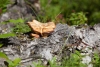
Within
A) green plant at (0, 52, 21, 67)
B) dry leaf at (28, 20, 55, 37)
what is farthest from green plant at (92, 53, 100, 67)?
green plant at (0, 52, 21, 67)

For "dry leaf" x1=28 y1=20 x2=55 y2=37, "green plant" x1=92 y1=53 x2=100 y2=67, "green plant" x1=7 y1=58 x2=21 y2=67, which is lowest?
"green plant" x1=92 y1=53 x2=100 y2=67

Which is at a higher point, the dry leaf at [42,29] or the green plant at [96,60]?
the dry leaf at [42,29]

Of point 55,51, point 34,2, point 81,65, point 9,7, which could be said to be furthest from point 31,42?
point 34,2

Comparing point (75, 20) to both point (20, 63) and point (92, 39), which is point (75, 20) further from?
point (20, 63)

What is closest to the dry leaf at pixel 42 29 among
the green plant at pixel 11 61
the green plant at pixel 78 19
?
the green plant at pixel 11 61

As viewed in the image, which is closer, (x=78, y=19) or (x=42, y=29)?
(x=42, y=29)

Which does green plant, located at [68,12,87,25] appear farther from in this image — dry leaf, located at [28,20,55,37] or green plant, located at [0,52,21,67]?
green plant, located at [0,52,21,67]

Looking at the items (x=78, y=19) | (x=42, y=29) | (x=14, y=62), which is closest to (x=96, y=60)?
(x=42, y=29)

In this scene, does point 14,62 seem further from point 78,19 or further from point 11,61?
point 78,19

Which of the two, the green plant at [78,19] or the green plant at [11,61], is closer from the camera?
the green plant at [11,61]

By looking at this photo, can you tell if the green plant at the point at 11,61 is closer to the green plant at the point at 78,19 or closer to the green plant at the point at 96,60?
the green plant at the point at 96,60

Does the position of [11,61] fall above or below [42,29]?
below
